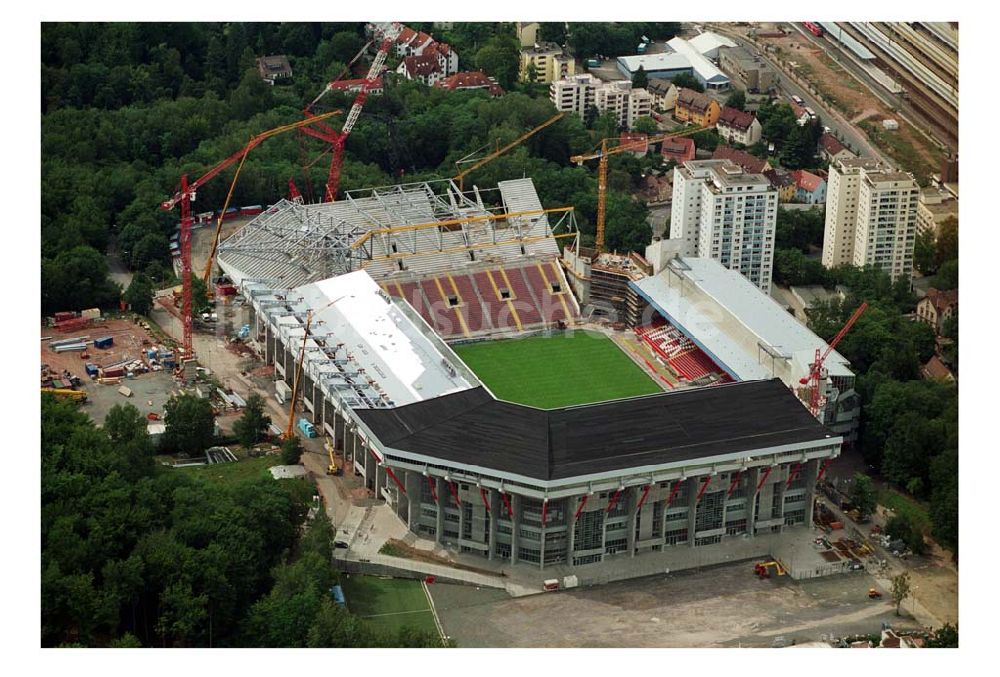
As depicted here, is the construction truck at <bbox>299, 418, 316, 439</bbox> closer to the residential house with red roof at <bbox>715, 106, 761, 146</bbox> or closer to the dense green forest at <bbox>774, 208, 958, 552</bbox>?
the dense green forest at <bbox>774, 208, 958, 552</bbox>

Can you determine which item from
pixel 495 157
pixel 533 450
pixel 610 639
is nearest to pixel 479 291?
pixel 495 157

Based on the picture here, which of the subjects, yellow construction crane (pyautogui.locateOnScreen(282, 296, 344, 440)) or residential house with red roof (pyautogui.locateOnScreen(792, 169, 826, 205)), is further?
residential house with red roof (pyautogui.locateOnScreen(792, 169, 826, 205))

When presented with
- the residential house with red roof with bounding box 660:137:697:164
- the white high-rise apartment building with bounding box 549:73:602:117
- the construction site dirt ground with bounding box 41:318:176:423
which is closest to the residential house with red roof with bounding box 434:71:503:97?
the white high-rise apartment building with bounding box 549:73:602:117

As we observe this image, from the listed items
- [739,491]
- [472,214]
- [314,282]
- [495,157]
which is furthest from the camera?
[495,157]

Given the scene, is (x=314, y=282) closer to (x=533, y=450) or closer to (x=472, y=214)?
(x=472, y=214)

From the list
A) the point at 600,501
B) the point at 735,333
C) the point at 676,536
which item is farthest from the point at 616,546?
the point at 735,333

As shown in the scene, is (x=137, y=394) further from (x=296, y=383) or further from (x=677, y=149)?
(x=677, y=149)
